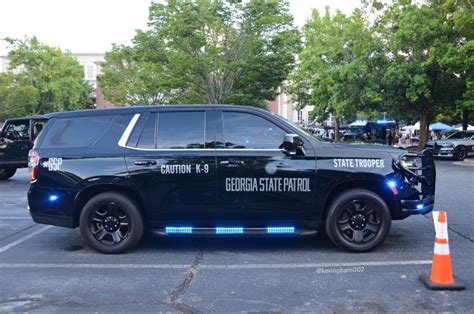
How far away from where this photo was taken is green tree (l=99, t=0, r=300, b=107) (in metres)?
22.7

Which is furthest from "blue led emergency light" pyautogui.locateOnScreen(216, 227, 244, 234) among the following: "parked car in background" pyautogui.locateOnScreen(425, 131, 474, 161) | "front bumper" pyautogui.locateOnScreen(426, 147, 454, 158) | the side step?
"parked car in background" pyautogui.locateOnScreen(425, 131, 474, 161)

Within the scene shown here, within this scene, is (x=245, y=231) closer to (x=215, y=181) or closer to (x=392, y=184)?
(x=215, y=181)

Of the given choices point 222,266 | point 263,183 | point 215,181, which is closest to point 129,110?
point 215,181

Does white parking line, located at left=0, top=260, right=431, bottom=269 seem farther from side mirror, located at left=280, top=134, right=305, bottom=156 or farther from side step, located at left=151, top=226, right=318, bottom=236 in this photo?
side mirror, located at left=280, top=134, right=305, bottom=156

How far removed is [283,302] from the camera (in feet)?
14.2

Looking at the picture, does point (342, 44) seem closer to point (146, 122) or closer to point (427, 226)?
point (427, 226)

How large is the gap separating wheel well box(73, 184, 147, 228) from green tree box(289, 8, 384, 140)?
2137 cm

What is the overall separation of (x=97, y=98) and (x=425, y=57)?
67529mm

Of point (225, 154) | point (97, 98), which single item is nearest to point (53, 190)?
point (225, 154)

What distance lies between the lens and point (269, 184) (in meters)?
5.76

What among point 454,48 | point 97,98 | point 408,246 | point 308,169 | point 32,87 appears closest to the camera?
point 308,169

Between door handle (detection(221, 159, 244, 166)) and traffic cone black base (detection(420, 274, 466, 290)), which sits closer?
traffic cone black base (detection(420, 274, 466, 290))

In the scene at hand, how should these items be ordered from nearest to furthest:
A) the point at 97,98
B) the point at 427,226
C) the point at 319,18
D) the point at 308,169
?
1. the point at 308,169
2. the point at 427,226
3. the point at 319,18
4. the point at 97,98

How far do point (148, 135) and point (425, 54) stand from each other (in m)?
23.9
